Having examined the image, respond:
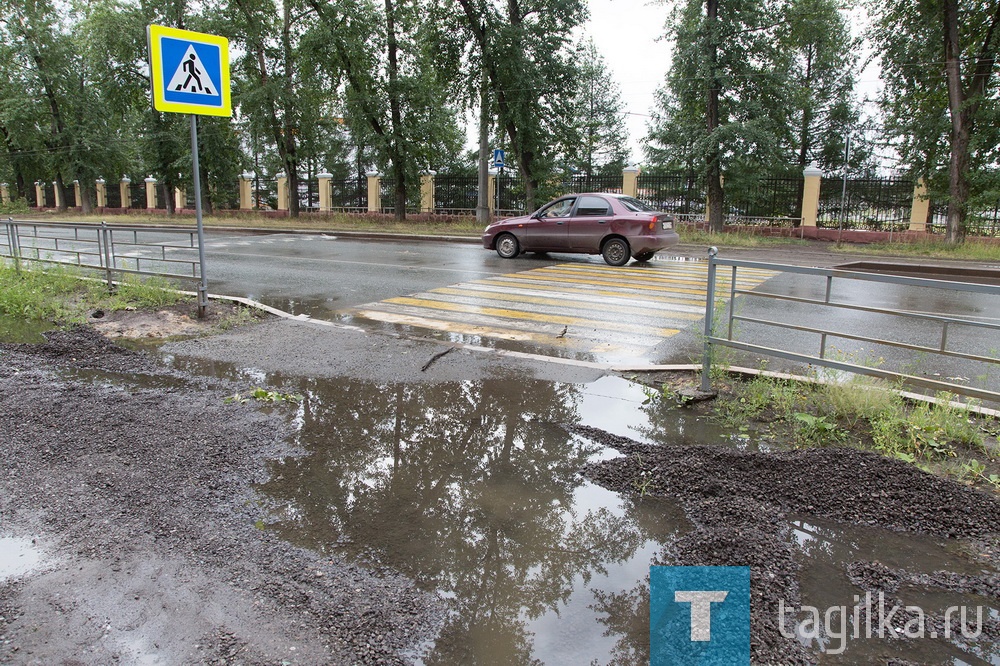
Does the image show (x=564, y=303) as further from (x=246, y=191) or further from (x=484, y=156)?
(x=246, y=191)

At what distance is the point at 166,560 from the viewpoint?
3582 millimetres

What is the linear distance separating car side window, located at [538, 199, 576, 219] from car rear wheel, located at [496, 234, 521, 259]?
98cm

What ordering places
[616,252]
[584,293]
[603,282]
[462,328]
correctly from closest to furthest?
[462,328]
[584,293]
[603,282]
[616,252]

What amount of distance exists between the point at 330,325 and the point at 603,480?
18.7 feet

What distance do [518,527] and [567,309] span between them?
21.6ft

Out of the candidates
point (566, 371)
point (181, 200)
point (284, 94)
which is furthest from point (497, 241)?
point (181, 200)

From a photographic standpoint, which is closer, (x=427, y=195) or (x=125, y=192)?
(x=427, y=195)

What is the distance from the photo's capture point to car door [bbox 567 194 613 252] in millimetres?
15773

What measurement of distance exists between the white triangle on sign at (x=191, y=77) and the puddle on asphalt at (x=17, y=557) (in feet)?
20.9

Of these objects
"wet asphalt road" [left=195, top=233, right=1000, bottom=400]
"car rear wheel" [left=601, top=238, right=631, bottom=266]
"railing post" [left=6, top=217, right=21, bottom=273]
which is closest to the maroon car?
"car rear wheel" [left=601, top=238, right=631, bottom=266]

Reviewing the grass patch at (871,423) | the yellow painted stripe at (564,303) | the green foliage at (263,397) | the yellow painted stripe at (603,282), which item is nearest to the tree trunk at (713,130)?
the yellow painted stripe at (603,282)

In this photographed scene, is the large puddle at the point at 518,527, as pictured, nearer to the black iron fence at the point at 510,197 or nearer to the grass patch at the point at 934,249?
the grass patch at the point at 934,249

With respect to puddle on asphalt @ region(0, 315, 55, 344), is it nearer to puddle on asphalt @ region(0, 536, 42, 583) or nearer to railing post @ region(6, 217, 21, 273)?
railing post @ region(6, 217, 21, 273)

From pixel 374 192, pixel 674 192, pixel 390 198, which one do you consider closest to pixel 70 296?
pixel 674 192
